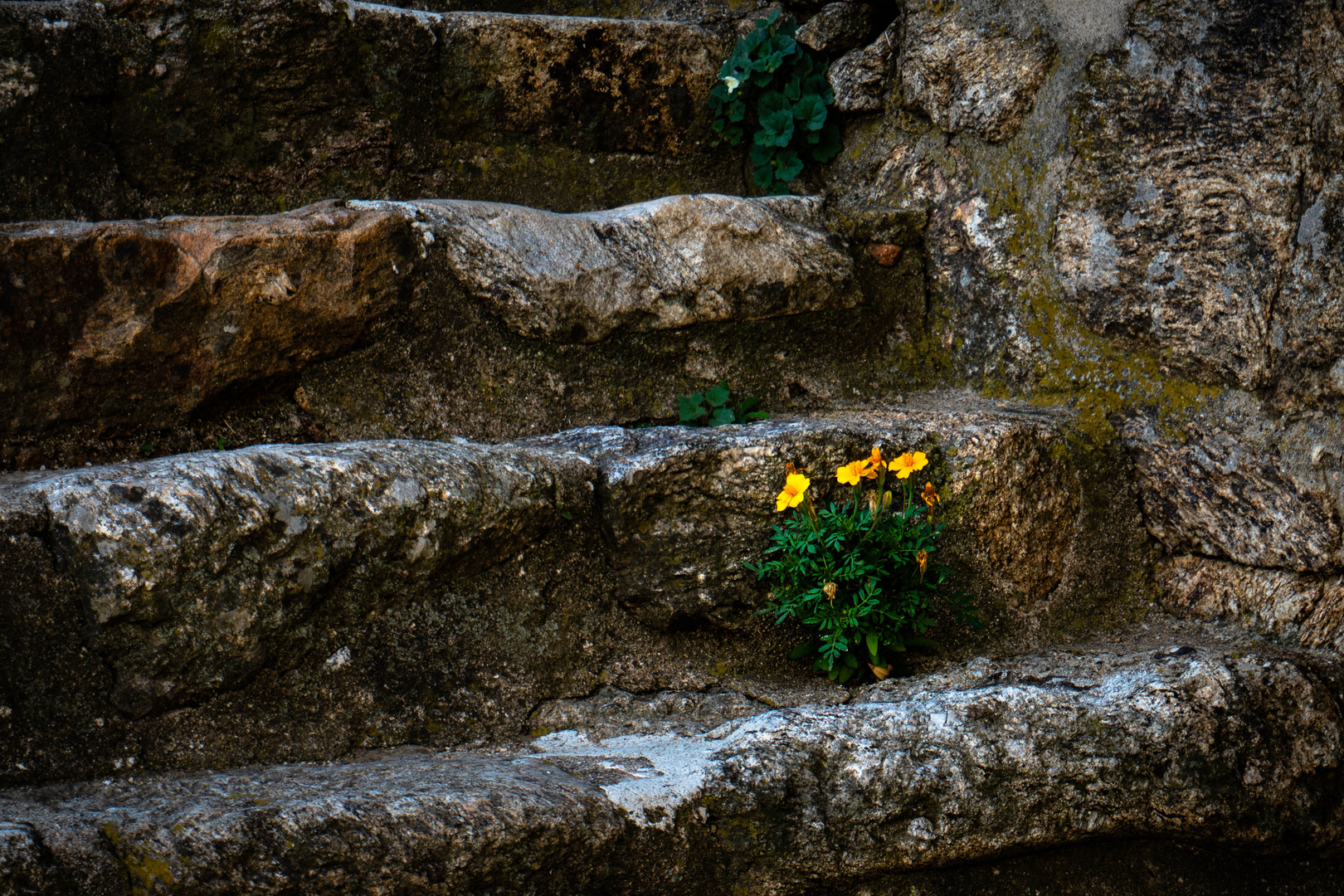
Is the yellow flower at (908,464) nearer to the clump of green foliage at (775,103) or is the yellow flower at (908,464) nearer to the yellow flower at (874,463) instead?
the yellow flower at (874,463)

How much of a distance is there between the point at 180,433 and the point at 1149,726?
198cm

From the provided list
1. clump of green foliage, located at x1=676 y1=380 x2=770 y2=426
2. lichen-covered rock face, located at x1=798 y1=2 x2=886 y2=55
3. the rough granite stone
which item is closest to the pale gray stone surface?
clump of green foliage, located at x1=676 y1=380 x2=770 y2=426

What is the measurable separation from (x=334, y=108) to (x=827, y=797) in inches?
80.8

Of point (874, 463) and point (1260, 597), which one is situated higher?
point (874, 463)

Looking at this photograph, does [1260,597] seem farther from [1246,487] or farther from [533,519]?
[533,519]

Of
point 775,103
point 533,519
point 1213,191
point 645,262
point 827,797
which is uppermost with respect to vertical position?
point 775,103

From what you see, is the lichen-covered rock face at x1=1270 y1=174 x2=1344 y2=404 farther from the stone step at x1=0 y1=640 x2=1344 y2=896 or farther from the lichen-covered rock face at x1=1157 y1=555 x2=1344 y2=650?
the stone step at x1=0 y1=640 x2=1344 y2=896

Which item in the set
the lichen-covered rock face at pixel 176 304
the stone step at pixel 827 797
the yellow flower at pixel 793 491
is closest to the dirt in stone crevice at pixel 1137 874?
the stone step at pixel 827 797

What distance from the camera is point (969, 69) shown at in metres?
2.72

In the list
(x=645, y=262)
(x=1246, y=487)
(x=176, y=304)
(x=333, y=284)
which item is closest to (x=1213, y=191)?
(x=1246, y=487)

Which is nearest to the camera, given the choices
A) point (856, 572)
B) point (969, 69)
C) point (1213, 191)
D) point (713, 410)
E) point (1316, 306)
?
point (856, 572)

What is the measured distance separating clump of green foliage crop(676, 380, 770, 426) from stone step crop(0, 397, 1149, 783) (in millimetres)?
225

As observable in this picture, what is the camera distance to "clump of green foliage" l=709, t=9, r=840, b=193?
303 centimetres

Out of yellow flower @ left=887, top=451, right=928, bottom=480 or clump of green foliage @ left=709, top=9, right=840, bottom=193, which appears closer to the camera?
yellow flower @ left=887, top=451, right=928, bottom=480
